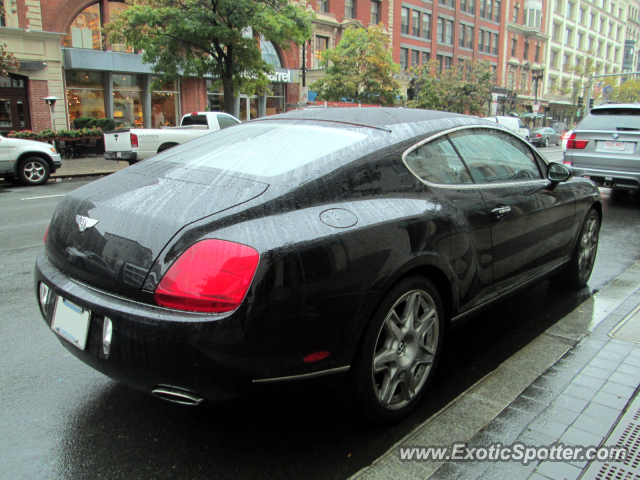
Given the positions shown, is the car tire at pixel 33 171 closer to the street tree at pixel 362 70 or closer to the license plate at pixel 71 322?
the license plate at pixel 71 322

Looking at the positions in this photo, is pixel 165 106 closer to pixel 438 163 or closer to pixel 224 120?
pixel 224 120

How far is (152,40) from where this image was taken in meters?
18.5

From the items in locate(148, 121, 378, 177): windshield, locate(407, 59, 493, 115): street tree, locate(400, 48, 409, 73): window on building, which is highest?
locate(400, 48, 409, 73): window on building

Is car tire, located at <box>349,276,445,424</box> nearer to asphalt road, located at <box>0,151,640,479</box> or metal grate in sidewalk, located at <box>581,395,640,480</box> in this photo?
asphalt road, located at <box>0,151,640,479</box>

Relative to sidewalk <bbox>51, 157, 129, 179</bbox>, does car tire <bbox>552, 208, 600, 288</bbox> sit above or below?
above

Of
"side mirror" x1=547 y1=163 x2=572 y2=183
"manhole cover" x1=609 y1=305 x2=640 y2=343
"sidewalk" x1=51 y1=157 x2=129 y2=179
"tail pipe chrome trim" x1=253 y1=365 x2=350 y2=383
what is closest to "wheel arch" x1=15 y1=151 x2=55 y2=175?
"sidewalk" x1=51 y1=157 x2=129 y2=179

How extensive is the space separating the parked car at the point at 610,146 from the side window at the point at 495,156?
6088 mm

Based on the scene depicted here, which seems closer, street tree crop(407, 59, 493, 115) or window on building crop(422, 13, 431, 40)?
street tree crop(407, 59, 493, 115)

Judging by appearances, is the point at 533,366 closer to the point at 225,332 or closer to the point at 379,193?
the point at 379,193

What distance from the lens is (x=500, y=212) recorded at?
3.23 meters

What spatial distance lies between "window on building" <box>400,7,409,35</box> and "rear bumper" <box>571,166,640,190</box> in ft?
118

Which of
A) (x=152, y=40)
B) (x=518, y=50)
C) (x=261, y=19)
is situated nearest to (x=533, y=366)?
(x=261, y=19)

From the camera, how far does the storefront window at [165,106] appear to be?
2800 cm

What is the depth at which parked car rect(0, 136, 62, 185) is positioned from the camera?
12000 mm
